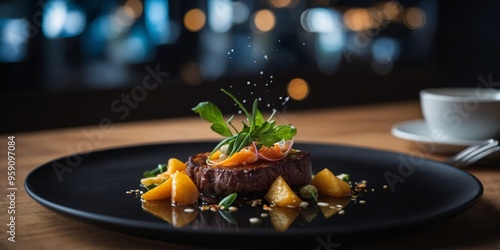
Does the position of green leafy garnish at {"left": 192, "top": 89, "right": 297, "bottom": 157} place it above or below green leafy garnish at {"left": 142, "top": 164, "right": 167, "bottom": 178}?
above

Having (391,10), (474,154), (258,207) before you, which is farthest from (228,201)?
(391,10)

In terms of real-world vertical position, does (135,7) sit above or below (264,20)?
above

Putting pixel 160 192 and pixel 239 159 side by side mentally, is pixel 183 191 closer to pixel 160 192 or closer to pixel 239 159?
pixel 160 192

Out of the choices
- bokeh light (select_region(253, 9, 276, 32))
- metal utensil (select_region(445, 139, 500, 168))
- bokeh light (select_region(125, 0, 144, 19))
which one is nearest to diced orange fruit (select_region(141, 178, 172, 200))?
metal utensil (select_region(445, 139, 500, 168))

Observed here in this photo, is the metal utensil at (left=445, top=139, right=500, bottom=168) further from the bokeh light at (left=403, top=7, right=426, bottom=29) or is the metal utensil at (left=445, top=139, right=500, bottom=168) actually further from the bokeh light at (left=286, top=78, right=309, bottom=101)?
the bokeh light at (left=403, top=7, right=426, bottom=29)

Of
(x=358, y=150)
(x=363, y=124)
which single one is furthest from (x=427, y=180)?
(x=363, y=124)

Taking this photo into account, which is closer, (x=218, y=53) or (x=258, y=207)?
(x=258, y=207)

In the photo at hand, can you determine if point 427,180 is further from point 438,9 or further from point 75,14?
point 438,9

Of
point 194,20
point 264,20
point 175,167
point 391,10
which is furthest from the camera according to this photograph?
point 391,10
